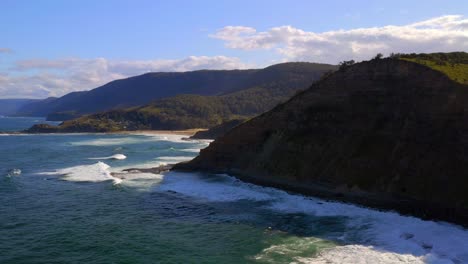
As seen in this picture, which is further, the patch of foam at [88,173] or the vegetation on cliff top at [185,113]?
the vegetation on cliff top at [185,113]

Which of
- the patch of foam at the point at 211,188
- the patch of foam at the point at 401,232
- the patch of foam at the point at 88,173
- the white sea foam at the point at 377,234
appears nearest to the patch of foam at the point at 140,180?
the patch of foam at the point at 88,173

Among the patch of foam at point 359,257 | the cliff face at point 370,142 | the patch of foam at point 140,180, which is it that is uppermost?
the cliff face at point 370,142

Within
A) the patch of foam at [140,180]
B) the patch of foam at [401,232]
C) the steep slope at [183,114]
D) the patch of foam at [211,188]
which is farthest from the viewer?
the steep slope at [183,114]

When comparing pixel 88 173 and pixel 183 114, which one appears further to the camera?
pixel 183 114

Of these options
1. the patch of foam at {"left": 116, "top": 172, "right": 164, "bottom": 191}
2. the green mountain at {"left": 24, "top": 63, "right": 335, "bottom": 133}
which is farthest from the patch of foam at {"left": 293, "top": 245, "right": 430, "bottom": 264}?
the green mountain at {"left": 24, "top": 63, "right": 335, "bottom": 133}

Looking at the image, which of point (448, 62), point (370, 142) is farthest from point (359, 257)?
point (448, 62)

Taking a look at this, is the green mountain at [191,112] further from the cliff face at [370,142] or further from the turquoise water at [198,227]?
the turquoise water at [198,227]

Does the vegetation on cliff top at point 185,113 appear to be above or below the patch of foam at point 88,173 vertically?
above

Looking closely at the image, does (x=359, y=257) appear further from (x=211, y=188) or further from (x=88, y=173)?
(x=88, y=173)
